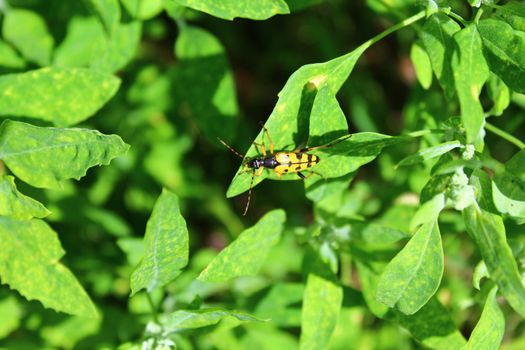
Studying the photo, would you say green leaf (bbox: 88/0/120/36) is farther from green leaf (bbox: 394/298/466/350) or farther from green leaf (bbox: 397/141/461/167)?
green leaf (bbox: 394/298/466/350)

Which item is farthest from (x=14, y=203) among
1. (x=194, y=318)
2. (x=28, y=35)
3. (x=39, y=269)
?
(x=28, y=35)

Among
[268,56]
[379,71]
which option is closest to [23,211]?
[268,56]

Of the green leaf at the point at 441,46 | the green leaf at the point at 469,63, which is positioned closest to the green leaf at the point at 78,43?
the green leaf at the point at 441,46

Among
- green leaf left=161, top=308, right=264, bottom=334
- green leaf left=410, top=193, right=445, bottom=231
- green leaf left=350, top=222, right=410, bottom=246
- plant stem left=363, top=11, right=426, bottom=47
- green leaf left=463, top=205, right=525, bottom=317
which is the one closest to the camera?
green leaf left=463, top=205, right=525, bottom=317

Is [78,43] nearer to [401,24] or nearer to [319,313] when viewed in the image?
[401,24]

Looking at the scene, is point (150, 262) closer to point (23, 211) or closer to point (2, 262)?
point (23, 211)

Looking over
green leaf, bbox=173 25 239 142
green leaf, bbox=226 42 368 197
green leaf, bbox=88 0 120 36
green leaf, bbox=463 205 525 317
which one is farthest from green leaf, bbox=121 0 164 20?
green leaf, bbox=463 205 525 317

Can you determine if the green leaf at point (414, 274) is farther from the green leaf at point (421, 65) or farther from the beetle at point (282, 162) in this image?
the green leaf at point (421, 65)

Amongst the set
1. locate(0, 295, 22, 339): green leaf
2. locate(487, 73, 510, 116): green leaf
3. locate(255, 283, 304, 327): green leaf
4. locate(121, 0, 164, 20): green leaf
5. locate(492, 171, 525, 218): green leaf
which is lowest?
locate(0, 295, 22, 339): green leaf
